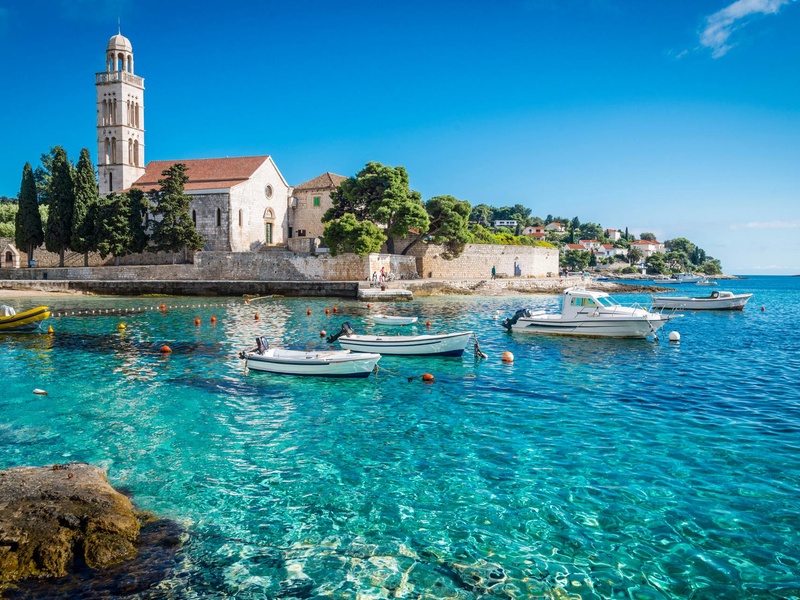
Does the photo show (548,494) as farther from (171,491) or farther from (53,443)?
(53,443)

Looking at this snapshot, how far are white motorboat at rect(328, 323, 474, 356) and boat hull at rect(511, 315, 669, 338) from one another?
707 centimetres

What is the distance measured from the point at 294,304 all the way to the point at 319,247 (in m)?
14.2

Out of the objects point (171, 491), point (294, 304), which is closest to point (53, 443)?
point (171, 491)

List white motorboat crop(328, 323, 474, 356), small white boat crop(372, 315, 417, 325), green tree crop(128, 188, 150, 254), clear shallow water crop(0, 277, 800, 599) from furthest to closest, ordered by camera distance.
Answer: green tree crop(128, 188, 150, 254)
small white boat crop(372, 315, 417, 325)
white motorboat crop(328, 323, 474, 356)
clear shallow water crop(0, 277, 800, 599)

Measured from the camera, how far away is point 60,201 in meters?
47.8

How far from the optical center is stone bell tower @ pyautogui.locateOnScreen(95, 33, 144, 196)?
181 ft

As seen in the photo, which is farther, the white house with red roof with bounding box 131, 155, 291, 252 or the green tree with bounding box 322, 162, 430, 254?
the white house with red roof with bounding box 131, 155, 291, 252

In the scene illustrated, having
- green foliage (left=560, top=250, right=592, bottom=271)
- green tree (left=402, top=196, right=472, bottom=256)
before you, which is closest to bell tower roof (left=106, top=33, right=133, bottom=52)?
green tree (left=402, top=196, right=472, bottom=256)

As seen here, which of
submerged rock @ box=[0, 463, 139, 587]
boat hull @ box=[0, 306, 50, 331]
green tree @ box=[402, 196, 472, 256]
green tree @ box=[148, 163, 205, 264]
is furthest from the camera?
green tree @ box=[402, 196, 472, 256]

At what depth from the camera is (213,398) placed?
42.4ft

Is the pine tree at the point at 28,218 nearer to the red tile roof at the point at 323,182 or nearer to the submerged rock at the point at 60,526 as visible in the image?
the red tile roof at the point at 323,182

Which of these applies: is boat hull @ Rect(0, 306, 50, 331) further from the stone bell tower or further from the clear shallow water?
the stone bell tower

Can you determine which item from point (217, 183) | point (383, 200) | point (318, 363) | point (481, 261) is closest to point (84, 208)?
point (217, 183)

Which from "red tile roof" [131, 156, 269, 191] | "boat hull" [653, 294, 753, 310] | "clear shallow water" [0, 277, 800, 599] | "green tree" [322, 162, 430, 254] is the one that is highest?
"red tile roof" [131, 156, 269, 191]
